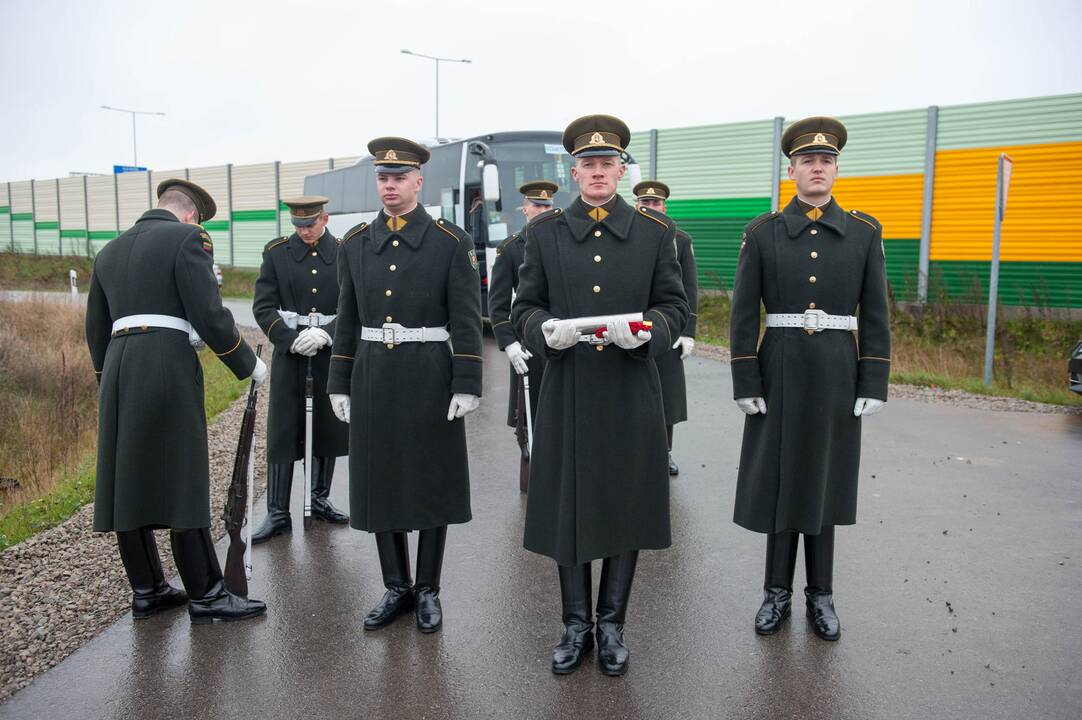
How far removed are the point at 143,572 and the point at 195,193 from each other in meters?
1.89

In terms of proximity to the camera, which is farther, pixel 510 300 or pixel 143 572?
pixel 510 300

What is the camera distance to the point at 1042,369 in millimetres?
12141

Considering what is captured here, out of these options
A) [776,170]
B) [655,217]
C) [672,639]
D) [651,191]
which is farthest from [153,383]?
[776,170]

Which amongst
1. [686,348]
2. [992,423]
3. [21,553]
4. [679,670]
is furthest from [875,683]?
[992,423]

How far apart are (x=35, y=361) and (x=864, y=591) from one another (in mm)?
10731

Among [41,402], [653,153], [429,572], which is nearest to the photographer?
[429,572]

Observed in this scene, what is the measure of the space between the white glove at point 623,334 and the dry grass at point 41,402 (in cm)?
530

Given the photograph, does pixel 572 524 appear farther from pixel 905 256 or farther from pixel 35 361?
pixel 905 256

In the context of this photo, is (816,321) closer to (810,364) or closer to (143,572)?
(810,364)

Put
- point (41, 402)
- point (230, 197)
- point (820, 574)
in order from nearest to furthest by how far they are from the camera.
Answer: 1. point (820, 574)
2. point (41, 402)
3. point (230, 197)

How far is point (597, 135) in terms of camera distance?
3.69 meters

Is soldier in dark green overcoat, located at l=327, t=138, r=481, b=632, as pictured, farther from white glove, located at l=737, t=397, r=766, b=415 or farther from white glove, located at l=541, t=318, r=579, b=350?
white glove, located at l=737, t=397, r=766, b=415

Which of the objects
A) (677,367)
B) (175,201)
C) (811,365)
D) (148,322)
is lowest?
(677,367)

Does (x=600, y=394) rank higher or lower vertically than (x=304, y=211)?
lower
